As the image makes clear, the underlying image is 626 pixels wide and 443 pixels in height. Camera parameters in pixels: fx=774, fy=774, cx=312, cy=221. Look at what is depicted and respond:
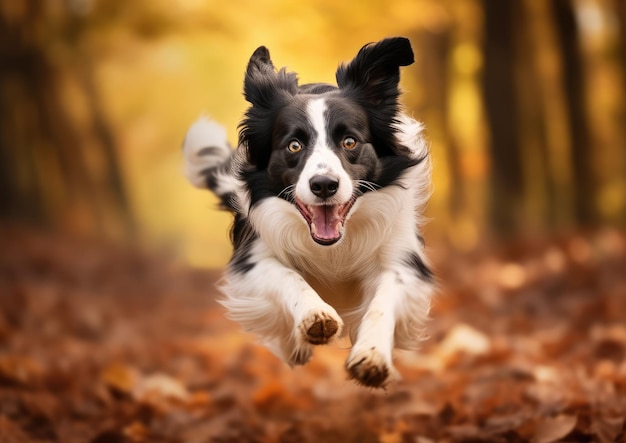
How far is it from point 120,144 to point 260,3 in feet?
32.0

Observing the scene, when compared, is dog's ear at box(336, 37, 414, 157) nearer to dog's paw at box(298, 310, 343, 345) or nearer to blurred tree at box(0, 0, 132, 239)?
dog's paw at box(298, 310, 343, 345)

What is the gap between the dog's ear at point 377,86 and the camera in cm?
397

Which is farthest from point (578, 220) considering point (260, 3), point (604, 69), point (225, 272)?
point (225, 272)

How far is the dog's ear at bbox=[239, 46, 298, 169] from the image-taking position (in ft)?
13.4

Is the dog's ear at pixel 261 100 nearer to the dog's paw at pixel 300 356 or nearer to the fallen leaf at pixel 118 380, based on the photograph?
the dog's paw at pixel 300 356

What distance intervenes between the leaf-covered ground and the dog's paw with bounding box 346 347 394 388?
80cm

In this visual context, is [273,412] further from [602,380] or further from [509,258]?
[509,258]

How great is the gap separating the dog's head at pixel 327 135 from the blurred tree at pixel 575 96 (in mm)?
10464

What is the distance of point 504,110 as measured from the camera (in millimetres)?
14234

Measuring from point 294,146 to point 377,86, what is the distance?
1.91 ft

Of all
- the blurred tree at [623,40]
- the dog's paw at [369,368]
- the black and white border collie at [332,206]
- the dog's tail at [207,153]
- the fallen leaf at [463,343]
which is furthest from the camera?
the blurred tree at [623,40]

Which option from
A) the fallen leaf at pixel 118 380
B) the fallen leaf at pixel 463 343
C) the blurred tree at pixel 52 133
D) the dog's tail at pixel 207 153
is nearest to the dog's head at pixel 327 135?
the dog's tail at pixel 207 153

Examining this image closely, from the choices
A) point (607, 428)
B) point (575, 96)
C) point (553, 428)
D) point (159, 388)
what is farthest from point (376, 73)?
point (575, 96)

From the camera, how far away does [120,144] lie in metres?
24.7
